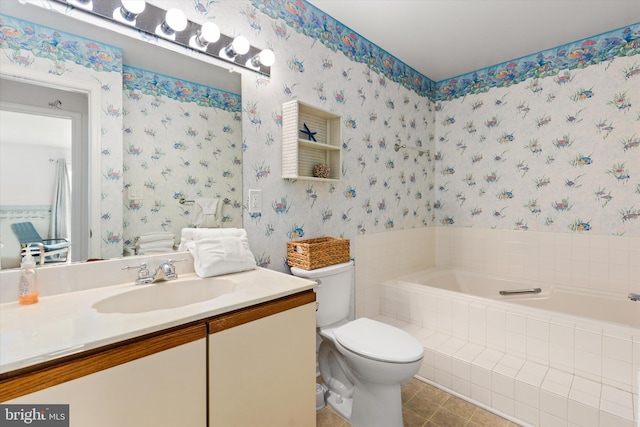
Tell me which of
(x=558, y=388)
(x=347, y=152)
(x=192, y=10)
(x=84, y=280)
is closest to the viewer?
(x=84, y=280)

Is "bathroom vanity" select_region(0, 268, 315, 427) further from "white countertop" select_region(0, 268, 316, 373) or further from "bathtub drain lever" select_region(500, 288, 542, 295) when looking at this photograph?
"bathtub drain lever" select_region(500, 288, 542, 295)

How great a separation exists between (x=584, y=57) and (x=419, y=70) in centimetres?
126

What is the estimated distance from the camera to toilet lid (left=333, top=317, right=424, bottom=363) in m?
1.50

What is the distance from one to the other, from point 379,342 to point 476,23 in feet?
7.44

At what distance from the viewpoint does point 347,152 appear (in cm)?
237

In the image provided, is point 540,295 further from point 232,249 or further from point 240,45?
point 240,45

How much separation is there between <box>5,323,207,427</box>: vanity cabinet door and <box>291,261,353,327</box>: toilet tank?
0.88 meters

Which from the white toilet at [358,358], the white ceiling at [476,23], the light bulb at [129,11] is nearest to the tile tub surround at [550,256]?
the white ceiling at [476,23]

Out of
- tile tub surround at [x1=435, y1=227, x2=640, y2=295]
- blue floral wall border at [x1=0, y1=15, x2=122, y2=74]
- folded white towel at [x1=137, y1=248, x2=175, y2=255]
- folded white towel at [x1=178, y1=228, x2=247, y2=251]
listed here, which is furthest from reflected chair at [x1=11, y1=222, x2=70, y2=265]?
tile tub surround at [x1=435, y1=227, x2=640, y2=295]

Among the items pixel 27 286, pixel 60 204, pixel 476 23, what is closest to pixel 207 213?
pixel 60 204

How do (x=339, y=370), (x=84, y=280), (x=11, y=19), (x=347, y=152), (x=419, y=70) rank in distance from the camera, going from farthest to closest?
(x=419, y=70)
(x=347, y=152)
(x=339, y=370)
(x=84, y=280)
(x=11, y=19)

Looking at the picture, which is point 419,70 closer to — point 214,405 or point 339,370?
point 339,370

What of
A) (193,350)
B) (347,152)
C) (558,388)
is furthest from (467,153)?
(193,350)

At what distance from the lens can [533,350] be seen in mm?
1931
